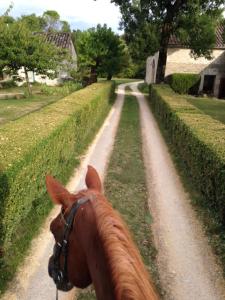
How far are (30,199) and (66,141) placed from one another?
11.1ft

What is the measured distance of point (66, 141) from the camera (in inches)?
379

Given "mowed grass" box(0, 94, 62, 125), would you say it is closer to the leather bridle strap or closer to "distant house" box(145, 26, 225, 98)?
the leather bridle strap

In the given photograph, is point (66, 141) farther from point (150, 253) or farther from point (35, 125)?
point (150, 253)

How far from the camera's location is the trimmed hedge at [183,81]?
1353 inches

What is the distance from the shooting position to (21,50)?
24.4 metres

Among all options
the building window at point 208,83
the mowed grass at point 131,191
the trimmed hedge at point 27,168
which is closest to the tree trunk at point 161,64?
the building window at point 208,83

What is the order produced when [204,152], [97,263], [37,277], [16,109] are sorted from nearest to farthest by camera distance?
1. [97,263]
2. [37,277]
3. [204,152]
4. [16,109]

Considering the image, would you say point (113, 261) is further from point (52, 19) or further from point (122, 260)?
point (52, 19)

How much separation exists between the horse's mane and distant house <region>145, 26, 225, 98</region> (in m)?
36.1

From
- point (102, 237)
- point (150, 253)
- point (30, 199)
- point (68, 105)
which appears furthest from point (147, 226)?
point (68, 105)

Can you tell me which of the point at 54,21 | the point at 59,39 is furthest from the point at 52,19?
the point at 59,39

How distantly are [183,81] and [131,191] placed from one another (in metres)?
27.9

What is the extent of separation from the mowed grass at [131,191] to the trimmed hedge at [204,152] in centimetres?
164

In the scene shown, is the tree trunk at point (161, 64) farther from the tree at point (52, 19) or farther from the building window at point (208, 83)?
the tree at point (52, 19)
